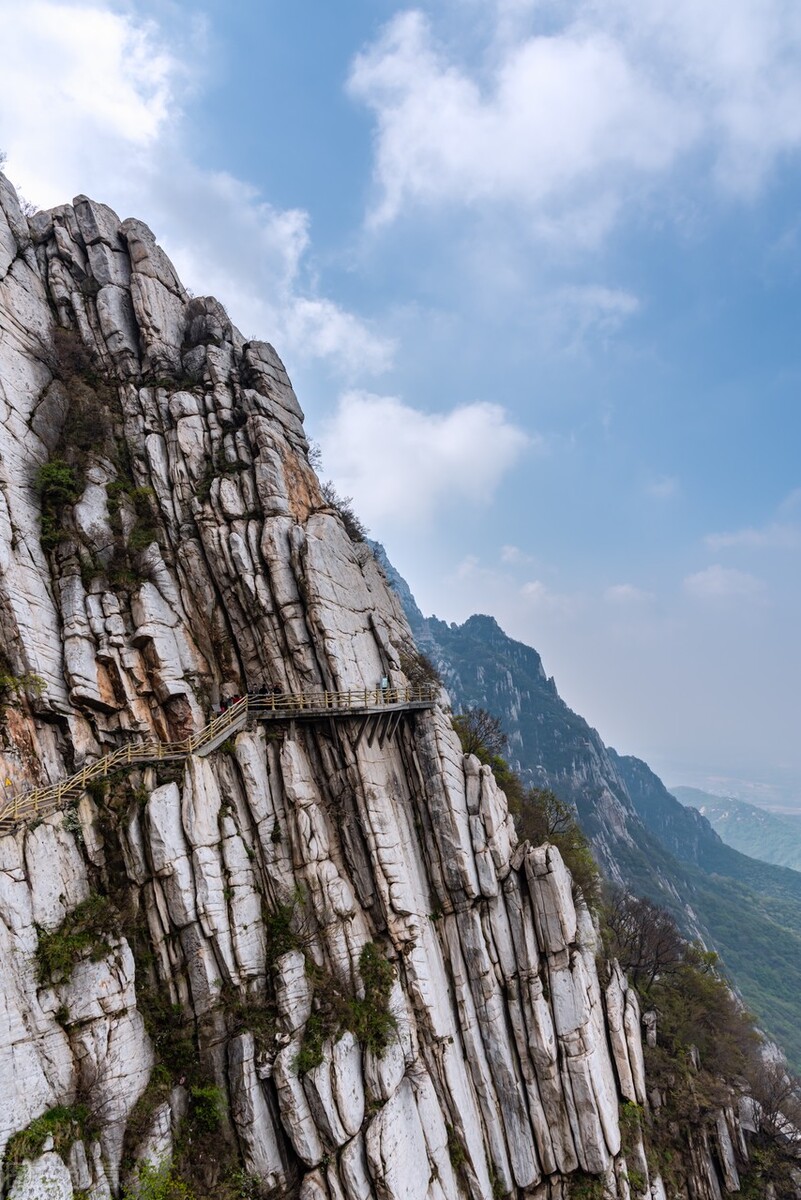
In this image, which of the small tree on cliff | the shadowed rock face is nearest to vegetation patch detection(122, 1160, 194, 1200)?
the shadowed rock face

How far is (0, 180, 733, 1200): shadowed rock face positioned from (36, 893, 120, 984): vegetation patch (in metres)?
0.17

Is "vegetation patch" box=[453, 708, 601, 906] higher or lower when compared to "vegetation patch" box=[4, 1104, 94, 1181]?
higher

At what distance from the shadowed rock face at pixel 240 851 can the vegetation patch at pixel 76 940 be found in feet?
0.54

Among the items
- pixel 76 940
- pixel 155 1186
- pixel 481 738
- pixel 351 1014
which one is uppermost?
pixel 481 738

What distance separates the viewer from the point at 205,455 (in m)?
31.5

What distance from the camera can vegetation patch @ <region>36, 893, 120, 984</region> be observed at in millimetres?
17531

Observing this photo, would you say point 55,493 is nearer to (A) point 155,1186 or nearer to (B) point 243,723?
(B) point 243,723

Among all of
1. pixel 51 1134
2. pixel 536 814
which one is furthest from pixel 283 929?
pixel 536 814

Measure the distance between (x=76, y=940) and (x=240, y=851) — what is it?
19.7 feet

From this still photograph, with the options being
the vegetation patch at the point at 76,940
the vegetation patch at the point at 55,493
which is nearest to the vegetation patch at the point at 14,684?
the vegetation patch at the point at 55,493

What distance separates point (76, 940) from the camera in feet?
60.3

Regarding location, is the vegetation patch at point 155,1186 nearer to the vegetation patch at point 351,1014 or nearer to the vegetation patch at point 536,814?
the vegetation patch at point 351,1014

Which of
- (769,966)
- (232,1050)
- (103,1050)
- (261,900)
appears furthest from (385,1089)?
(769,966)

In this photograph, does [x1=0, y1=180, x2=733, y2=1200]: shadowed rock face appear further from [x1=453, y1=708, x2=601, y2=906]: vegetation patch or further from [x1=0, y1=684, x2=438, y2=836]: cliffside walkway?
[x1=453, y1=708, x2=601, y2=906]: vegetation patch
